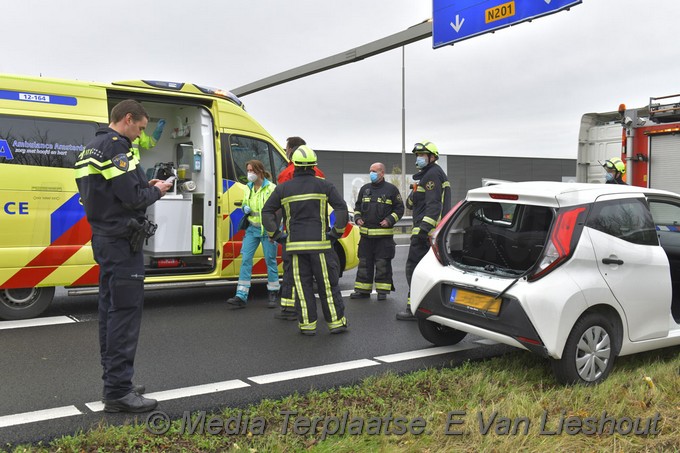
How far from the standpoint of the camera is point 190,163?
8.12 meters

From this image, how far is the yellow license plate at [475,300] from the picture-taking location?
4.55m

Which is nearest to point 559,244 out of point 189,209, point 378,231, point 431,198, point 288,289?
point 431,198

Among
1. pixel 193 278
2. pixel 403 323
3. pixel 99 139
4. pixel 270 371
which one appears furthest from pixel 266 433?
pixel 193 278

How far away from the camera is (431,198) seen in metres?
6.79

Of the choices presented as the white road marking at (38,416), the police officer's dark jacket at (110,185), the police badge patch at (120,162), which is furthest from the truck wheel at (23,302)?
the police badge patch at (120,162)

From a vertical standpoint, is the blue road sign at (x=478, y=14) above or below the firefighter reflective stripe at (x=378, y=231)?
above

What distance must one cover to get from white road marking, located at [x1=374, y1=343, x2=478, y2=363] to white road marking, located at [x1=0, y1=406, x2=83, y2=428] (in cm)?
240

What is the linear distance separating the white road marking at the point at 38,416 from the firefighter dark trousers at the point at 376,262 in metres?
4.63

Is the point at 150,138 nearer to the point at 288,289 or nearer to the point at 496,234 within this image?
the point at 288,289

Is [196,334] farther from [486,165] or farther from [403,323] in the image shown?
[486,165]

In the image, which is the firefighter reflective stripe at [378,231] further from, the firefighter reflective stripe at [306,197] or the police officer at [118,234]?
the police officer at [118,234]

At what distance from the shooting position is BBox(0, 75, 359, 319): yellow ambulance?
6.17 m

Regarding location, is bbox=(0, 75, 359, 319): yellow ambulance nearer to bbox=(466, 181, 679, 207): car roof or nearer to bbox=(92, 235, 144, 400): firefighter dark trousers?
bbox=(92, 235, 144, 400): firefighter dark trousers

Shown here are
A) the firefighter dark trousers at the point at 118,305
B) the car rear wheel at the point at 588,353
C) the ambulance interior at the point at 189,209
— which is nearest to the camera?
the firefighter dark trousers at the point at 118,305
